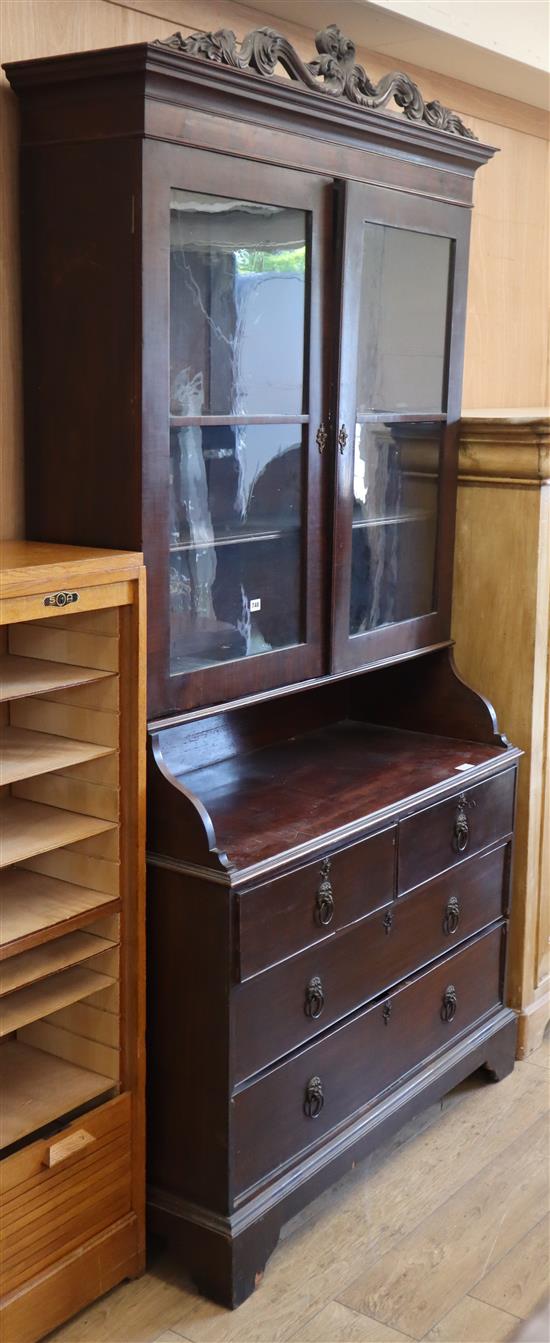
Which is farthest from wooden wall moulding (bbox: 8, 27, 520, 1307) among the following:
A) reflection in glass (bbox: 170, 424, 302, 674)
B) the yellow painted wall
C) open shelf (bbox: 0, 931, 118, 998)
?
the yellow painted wall

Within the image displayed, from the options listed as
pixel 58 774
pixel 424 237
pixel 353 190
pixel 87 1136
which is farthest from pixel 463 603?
pixel 87 1136

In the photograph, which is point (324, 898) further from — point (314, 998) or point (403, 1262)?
point (403, 1262)

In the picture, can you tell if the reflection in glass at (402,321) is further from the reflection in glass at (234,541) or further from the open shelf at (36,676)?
the open shelf at (36,676)

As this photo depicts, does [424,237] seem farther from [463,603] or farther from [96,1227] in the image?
[96,1227]

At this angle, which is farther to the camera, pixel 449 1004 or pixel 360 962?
pixel 449 1004

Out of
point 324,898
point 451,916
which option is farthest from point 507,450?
point 324,898

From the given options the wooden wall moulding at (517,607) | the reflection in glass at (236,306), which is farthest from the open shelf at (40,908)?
the wooden wall moulding at (517,607)

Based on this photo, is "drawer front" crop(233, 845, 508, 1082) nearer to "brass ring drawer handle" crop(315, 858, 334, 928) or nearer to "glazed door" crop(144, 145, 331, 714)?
"brass ring drawer handle" crop(315, 858, 334, 928)

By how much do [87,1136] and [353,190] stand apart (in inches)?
67.4

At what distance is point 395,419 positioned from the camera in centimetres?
271

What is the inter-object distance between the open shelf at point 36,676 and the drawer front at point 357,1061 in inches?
29.6

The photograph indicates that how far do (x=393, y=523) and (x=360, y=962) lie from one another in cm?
90

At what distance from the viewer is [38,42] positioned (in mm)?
2221

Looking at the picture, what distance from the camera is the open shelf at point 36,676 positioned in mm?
2006
